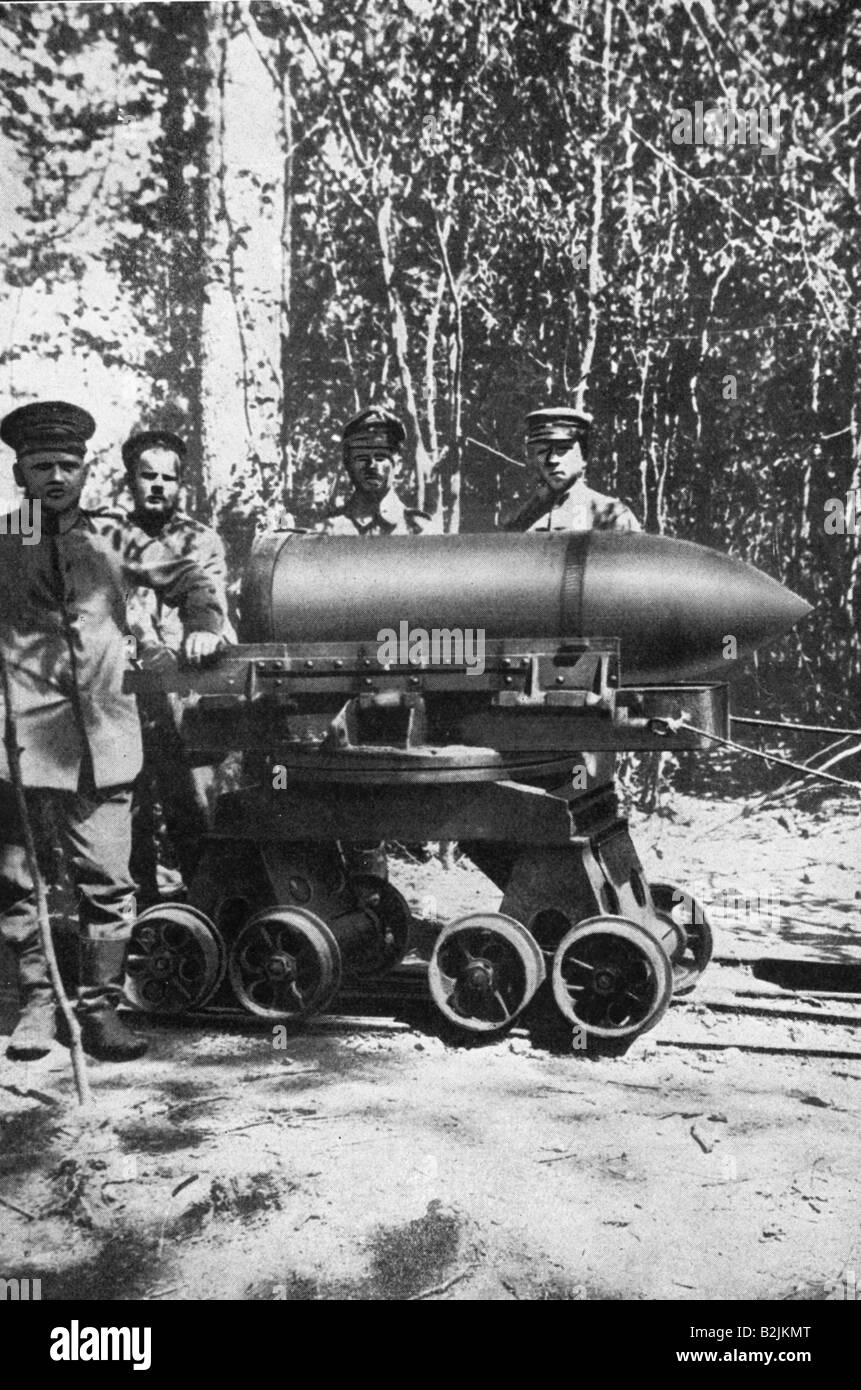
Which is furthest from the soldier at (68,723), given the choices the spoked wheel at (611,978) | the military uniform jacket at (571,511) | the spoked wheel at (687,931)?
the spoked wheel at (687,931)

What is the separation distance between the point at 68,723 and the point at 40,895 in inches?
28.3

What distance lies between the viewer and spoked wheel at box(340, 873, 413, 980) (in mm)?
5109

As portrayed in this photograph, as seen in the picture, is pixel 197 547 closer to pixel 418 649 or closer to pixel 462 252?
pixel 418 649

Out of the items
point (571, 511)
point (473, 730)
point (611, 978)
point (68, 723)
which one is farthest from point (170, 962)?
point (571, 511)

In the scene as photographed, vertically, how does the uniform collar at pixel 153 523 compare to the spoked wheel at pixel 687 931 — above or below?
above

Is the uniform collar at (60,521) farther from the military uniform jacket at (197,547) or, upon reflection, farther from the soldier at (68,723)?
the military uniform jacket at (197,547)

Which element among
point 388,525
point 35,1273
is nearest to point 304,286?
point 388,525

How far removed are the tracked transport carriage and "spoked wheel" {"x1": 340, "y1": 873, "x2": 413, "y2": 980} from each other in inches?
12.2

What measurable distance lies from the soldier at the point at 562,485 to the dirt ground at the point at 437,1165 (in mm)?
2248

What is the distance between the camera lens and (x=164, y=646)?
5586mm

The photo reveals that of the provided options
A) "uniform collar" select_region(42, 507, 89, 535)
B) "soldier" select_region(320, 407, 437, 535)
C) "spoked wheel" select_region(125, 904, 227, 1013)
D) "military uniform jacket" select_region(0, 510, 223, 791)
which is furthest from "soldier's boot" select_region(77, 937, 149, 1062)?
"soldier" select_region(320, 407, 437, 535)

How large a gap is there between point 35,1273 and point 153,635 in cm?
311

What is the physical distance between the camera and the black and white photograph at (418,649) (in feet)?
11.2

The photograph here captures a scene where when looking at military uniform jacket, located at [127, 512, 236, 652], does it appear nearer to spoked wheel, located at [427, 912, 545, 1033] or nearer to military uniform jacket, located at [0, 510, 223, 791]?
military uniform jacket, located at [0, 510, 223, 791]
